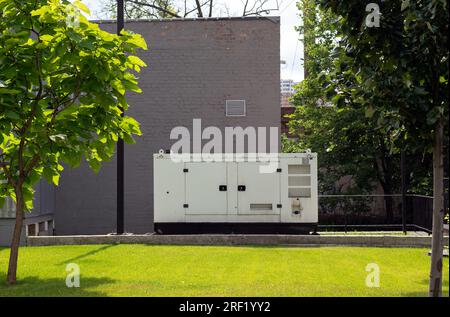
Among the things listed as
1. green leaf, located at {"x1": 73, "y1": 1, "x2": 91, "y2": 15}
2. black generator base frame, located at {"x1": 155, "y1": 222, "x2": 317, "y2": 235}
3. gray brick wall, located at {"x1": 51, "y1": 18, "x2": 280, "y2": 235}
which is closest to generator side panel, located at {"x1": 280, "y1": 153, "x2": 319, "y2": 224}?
black generator base frame, located at {"x1": 155, "y1": 222, "x2": 317, "y2": 235}

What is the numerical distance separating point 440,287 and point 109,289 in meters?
4.95

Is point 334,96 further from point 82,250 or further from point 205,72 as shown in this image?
point 205,72

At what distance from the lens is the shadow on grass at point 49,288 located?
8828 millimetres

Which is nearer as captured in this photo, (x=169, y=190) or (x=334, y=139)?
(x=169, y=190)

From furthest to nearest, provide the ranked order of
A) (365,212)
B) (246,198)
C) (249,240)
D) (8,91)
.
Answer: (365,212)
(246,198)
(249,240)
(8,91)

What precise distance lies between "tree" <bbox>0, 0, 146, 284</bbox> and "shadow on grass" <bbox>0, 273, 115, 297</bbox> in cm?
39

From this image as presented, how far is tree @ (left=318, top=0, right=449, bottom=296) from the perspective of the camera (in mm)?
6609

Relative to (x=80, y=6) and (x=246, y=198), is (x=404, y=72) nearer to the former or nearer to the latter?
(x=80, y=6)

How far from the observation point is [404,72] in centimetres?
689

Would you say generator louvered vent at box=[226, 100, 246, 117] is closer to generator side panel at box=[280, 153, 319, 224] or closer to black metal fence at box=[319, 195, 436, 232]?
black metal fence at box=[319, 195, 436, 232]

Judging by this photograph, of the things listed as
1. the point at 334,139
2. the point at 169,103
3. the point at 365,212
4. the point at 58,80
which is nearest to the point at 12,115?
the point at 58,80

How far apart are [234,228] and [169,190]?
83.7 inches

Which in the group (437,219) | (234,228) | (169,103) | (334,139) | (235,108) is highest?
(169,103)

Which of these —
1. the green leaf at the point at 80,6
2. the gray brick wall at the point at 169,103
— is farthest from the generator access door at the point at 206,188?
the green leaf at the point at 80,6
